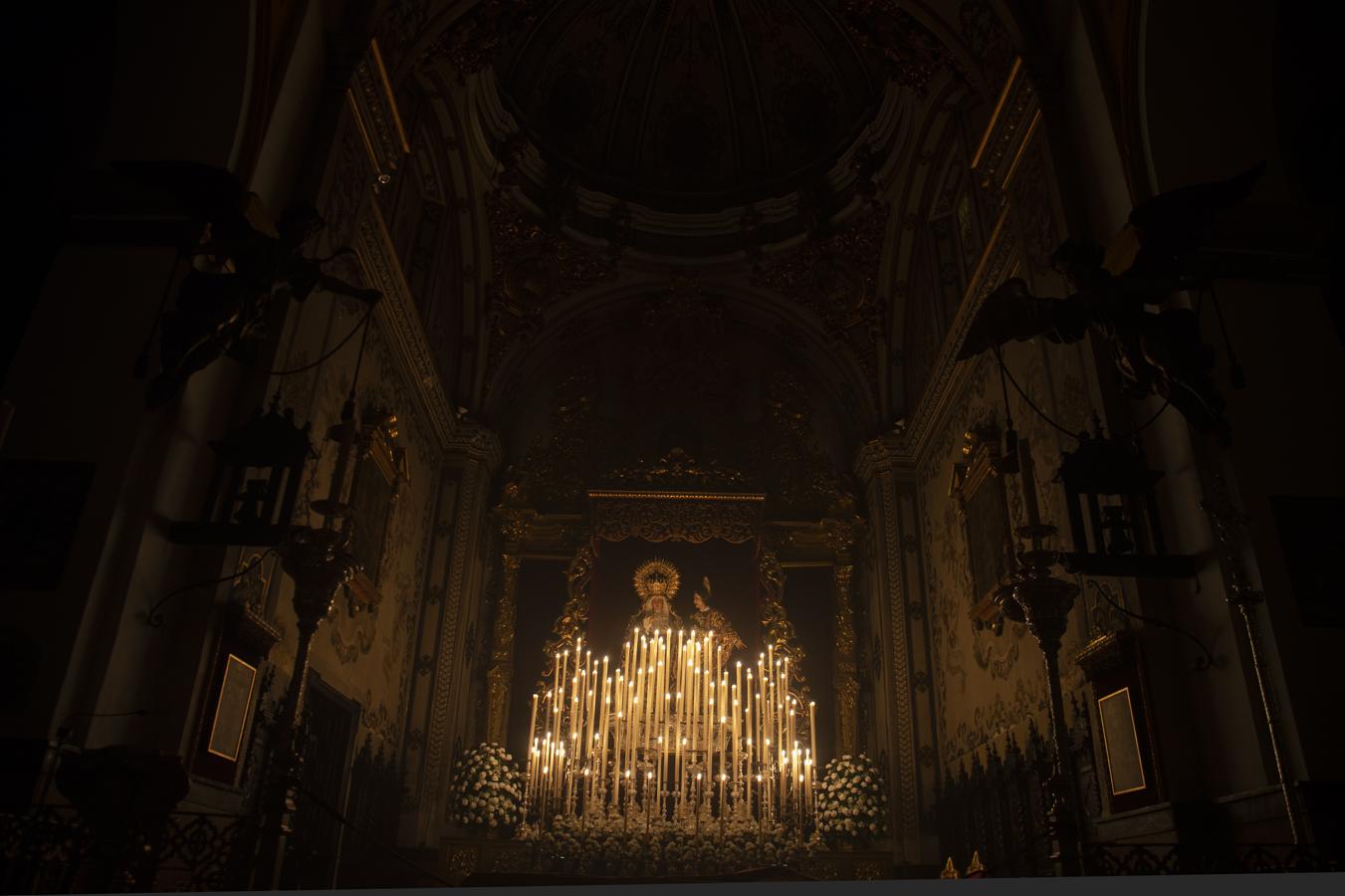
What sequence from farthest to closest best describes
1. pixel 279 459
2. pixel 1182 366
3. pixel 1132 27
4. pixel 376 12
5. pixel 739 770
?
1. pixel 739 770
2. pixel 376 12
3. pixel 1132 27
4. pixel 279 459
5. pixel 1182 366

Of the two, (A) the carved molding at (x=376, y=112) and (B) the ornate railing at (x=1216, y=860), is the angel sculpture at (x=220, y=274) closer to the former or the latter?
A: (A) the carved molding at (x=376, y=112)

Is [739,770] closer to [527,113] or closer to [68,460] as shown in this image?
[68,460]

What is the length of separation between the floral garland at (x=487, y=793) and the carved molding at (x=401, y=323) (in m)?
3.85

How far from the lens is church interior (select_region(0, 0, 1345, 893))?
469 cm

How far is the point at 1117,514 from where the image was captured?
5.06m

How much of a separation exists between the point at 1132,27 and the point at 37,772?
746cm

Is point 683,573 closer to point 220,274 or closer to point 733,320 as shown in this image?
point 733,320

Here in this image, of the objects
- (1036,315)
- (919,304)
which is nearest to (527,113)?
(919,304)

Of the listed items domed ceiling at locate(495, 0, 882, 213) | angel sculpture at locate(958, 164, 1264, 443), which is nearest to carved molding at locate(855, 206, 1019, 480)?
angel sculpture at locate(958, 164, 1264, 443)

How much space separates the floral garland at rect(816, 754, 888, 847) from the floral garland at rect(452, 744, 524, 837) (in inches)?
134

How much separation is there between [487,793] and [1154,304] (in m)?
8.19

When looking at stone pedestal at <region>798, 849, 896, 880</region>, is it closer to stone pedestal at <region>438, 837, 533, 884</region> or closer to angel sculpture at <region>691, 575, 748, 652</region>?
angel sculpture at <region>691, 575, 748, 652</region>

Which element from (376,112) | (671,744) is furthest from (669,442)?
(376,112)

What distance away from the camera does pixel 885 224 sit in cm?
1142
